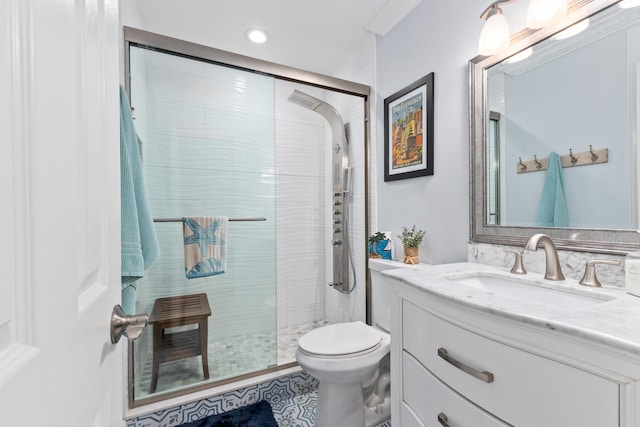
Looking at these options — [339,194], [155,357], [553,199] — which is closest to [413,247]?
[553,199]

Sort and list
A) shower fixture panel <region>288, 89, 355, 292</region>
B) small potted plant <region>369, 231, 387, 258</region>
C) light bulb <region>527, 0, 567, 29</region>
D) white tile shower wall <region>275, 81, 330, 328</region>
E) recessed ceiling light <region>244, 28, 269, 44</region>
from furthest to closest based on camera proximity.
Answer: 1. white tile shower wall <region>275, 81, 330, 328</region>
2. shower fixture panel <region>288, 89, 355, 292</region>
3. recessed ceiling light <region>244, 28, 269, 44</region>
4. small potted plant <region>369, 231, 387, 258</region>
5. light bulb <region>527, 0, 567, 29</region>

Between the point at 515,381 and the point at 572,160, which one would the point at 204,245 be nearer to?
the point at 515,381

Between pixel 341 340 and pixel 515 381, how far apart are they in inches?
38.5

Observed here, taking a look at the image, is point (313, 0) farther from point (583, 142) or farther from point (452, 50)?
point (583, 142)

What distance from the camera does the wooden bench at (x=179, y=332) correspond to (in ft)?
5.35

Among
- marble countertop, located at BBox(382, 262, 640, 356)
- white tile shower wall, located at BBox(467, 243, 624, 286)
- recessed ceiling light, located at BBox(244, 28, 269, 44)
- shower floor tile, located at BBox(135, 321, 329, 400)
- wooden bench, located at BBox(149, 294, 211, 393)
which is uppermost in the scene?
recessed ceiling light, located at BBox(244, 28, 269, 44)

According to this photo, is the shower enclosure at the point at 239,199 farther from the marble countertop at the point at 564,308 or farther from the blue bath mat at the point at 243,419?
the marble countertop at the point at 564,308

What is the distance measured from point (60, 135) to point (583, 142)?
1.33 meters

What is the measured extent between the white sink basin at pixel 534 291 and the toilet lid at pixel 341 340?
23.4 inches

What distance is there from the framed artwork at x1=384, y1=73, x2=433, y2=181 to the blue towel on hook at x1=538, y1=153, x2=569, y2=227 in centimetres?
56

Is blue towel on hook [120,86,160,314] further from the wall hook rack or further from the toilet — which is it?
the wall hook rack

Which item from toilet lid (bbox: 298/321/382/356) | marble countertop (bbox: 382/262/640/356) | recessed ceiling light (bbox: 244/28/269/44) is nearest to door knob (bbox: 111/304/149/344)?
marble countertop (bbox: 382/262/640/356)

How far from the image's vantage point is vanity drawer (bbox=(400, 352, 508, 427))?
2.33 feet

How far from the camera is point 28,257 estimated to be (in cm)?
26
